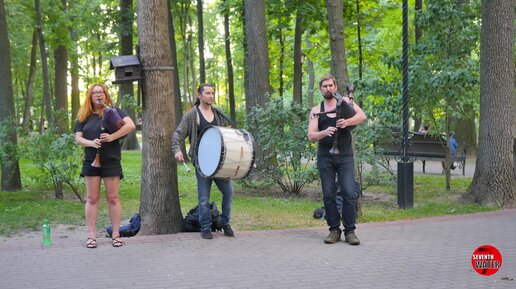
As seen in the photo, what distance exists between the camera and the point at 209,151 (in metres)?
7.53

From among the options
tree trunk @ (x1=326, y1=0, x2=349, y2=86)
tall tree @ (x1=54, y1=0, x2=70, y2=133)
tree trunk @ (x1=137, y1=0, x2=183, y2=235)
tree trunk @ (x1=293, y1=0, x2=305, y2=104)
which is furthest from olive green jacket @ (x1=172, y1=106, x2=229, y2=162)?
tall tree @ (x1=54, y1=0, x2=70, y2=133)

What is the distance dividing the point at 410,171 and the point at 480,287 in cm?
547

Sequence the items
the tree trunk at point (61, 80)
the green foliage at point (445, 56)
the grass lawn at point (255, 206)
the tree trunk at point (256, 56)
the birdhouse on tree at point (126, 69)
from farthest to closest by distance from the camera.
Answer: the tree trunk at point (61, 80), the tree trunk at point (256, 56), the green foliage at point (445, 56), the grass lawn at point (255, 206), the birdhouse on tree at point (126, 69)

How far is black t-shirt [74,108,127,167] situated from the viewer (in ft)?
24.2

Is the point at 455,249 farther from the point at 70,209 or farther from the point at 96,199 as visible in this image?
the point at 70,209

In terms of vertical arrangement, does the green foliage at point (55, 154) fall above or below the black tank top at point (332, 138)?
below

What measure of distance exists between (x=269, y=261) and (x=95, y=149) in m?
2.43

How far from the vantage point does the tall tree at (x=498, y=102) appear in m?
11.1

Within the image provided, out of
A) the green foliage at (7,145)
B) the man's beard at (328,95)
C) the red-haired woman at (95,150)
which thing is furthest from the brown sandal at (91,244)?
the green foliage at (7,145)

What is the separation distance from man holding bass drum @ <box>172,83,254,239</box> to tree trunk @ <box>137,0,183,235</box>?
0.45 m

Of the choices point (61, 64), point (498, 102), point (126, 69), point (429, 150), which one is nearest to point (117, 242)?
point (126, 69)

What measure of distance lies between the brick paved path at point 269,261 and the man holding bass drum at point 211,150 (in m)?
0.45

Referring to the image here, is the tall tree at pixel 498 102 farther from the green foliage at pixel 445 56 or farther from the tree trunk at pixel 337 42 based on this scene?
the tree trunk at pixel 337 42

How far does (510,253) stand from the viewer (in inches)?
284
